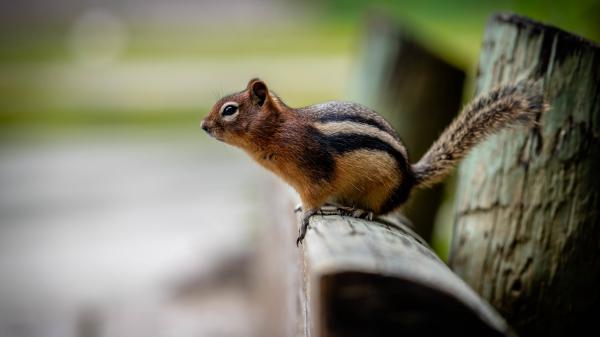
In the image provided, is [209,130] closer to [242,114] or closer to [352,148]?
[242,114]

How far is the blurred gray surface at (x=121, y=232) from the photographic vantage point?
449 centimetres

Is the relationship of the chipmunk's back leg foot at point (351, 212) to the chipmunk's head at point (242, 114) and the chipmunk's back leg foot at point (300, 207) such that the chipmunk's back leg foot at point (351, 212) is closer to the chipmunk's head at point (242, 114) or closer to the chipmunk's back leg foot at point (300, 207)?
the chipmunk's back leg foot at point (300, 207)

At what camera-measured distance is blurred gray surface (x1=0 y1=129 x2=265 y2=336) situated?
177 inches

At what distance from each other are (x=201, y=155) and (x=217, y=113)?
6448 mm

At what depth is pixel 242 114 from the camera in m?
2.62

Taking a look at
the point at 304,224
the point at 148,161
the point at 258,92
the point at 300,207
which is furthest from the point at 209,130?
the point at 148,161

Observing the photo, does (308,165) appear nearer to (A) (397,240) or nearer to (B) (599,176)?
(A) (397,240)

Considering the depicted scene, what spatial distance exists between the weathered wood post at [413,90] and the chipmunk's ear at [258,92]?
3.40 ft

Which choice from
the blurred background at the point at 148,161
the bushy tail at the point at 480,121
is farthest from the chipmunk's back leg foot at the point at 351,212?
the blurred background at the point at 148,161

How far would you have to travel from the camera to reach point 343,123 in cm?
239

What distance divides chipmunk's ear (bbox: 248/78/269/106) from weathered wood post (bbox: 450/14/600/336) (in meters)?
0.82

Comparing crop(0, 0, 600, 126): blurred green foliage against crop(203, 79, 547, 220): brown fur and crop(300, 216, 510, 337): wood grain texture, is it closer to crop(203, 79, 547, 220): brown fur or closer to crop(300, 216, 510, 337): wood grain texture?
crop(203, 79, 547, 220): brown fur

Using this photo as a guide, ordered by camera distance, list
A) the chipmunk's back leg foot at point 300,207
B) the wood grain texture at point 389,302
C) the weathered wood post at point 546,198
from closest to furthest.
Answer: the wood grain texture at point 389,302, the weathered wood post at point 546,198, the chipmunk's back leg foot at point 300,207

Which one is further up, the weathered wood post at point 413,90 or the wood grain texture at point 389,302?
the weathered wood post at point 413,90
